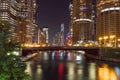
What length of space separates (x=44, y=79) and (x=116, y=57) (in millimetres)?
63134

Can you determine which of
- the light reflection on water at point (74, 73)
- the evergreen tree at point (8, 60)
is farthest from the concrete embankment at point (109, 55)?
the evergreen tree at point (8, 60)

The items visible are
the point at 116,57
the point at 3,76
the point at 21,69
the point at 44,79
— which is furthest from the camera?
the point at 116,57

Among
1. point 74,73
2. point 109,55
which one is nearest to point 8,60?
point 74,73

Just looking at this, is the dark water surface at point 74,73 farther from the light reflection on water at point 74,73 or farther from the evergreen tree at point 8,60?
the evergreen tree at point 8,60

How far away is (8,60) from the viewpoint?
20.4m

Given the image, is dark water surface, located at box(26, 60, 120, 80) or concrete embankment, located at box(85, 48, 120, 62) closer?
dark water surface, located at box(26, 60, 120, 80)

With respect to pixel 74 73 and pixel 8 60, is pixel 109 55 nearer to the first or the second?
pixel 74 73

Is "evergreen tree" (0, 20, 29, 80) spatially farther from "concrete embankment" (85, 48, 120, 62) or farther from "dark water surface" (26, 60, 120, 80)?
"concrete embankment" (85, 48, 120, 62)

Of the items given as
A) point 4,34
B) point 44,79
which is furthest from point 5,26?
point 44,79

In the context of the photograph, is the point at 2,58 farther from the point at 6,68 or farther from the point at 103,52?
the point at 103,52

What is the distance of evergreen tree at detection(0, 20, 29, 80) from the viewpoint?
20344mm

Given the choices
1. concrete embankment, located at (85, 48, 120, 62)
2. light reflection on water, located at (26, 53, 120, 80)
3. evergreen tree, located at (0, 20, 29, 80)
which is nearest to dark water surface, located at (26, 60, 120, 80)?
light reflection on water, located at (26, 53, 120, 80)

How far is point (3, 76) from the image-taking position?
20078 mm

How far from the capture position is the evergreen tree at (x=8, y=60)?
66.7 ft
